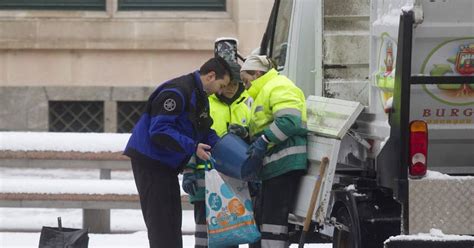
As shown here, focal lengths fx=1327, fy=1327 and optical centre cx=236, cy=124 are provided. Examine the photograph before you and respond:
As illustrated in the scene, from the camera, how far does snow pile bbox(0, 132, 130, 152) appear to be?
12367 millimetres

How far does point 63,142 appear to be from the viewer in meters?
12.4

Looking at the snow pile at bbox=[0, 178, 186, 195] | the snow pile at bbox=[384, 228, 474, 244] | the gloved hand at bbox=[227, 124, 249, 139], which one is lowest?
the snow pile at bbox=[0, 178, 186, 195]

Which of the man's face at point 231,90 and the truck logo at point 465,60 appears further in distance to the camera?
the man's face at point 231,90

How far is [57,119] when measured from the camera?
809 inches

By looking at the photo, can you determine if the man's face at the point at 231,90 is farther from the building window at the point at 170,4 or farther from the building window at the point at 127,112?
the building window at the point at 127,112

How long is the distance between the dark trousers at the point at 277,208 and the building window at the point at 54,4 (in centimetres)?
1159

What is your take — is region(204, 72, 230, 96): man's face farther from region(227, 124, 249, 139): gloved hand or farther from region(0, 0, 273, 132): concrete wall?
region(0, 0, 273, 132): concrete wall

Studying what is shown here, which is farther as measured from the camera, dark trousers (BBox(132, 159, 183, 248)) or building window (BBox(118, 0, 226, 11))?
building window (BBox(118, 0, 226, 11))

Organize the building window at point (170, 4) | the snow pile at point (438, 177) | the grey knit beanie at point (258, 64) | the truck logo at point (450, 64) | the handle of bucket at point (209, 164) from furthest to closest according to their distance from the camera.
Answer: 1. the building window at point (170, 4)
2. the grey knit beanie at point (258, 64)
3. the handle of bucket at point (209, 164)
4. the truck logo at point (450, 64)
5. the snow pile at point (438, 177)

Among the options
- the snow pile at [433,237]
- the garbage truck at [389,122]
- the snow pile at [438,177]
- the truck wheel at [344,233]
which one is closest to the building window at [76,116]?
the garbage truck at [389,122]

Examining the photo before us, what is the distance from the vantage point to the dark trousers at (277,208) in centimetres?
896

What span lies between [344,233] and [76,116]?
39.9ft

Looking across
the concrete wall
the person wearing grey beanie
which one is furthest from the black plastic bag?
the concrete wall

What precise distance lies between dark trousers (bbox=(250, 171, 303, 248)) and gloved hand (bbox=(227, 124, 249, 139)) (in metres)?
0.38
